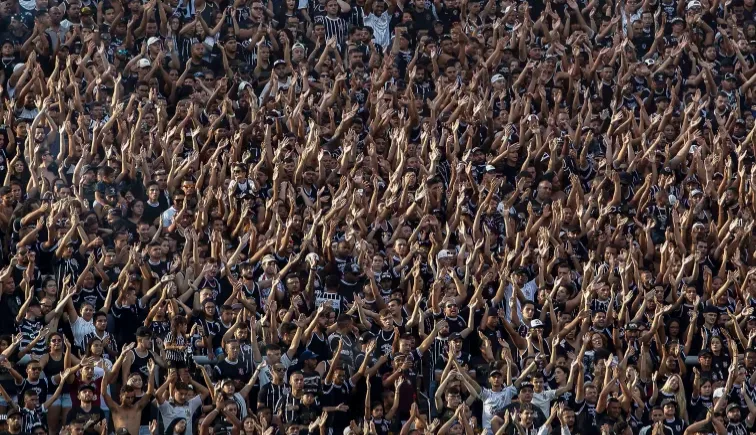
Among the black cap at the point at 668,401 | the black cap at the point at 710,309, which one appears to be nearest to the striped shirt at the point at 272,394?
the black cap at the point at 668,401

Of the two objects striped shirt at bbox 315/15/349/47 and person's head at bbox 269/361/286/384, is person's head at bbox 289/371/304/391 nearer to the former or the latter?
person's head at bbox 269/361/286/384

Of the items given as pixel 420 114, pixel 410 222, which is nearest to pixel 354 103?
pixel 420 114

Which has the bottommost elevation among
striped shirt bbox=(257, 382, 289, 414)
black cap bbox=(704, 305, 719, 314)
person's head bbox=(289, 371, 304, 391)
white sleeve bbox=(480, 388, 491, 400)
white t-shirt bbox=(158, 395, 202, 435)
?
black cap bbox=(704, 305, 719, 314)

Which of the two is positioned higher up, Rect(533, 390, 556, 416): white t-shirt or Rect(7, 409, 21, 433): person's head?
Rect(7, 409, 21, 433): person's head

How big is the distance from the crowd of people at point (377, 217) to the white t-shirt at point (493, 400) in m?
0.03

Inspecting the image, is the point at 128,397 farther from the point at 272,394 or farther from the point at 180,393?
the point at 272,394

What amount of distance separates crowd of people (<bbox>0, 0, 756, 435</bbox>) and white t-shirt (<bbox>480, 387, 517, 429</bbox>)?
3 cm

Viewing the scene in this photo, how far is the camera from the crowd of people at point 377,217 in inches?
787

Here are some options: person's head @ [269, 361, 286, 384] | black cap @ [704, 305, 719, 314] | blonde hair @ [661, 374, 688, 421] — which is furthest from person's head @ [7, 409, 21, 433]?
black cap @ [704, 305, 719, 314]

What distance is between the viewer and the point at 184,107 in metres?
24.1

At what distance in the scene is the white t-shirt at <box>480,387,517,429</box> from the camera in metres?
20.1

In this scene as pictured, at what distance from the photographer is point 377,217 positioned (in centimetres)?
2236

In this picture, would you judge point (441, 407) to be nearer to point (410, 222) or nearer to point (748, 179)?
point (410, 222)

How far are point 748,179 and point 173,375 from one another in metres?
7.40
